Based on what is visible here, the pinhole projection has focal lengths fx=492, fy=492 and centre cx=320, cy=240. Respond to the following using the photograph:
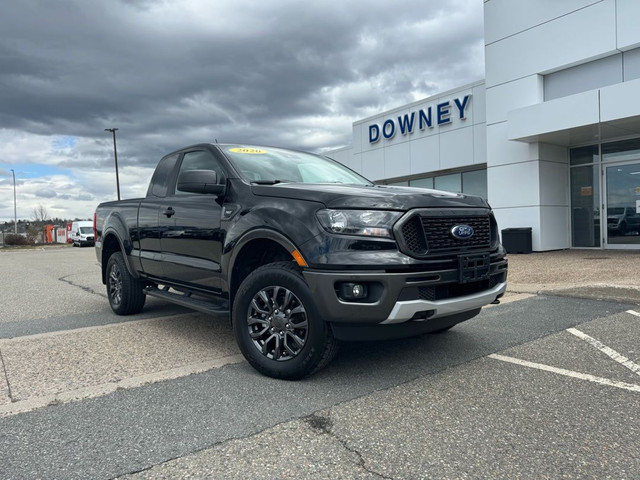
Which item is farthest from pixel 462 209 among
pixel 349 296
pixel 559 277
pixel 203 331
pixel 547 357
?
pixel 559 277

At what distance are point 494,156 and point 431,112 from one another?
4.38 metres

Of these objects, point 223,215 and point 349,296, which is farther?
point 223,215

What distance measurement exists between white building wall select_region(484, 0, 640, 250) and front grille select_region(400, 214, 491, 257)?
30.9 ft

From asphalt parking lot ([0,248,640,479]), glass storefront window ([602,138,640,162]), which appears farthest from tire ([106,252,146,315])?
glass storefront window ([602,138,640,162])

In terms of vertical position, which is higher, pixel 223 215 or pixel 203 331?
pixel 223 215

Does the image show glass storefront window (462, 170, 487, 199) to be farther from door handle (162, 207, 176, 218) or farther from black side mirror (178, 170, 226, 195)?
black side mirror (178, 170, 226, 195)

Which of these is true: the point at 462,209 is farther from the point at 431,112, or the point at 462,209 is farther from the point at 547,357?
the point at 431,112

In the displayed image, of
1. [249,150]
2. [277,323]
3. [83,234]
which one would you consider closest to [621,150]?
[249,150]

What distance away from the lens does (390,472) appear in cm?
234

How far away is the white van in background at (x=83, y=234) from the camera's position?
36.1 metres

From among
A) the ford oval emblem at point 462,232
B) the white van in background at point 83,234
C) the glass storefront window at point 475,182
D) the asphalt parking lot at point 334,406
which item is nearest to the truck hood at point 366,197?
the ford oval emblem at point 462,232

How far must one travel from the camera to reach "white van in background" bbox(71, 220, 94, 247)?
36.1 metres

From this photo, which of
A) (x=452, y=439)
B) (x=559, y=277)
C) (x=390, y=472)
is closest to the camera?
(x=390, y=472)

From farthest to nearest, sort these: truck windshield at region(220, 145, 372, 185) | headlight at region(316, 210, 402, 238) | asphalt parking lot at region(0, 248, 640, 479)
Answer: truck windshield at region(220, 145, 372, 185)
headlight at region(316, 210, 402, 238)
asphalt parking lot at region(0, 248, 640, 479)
